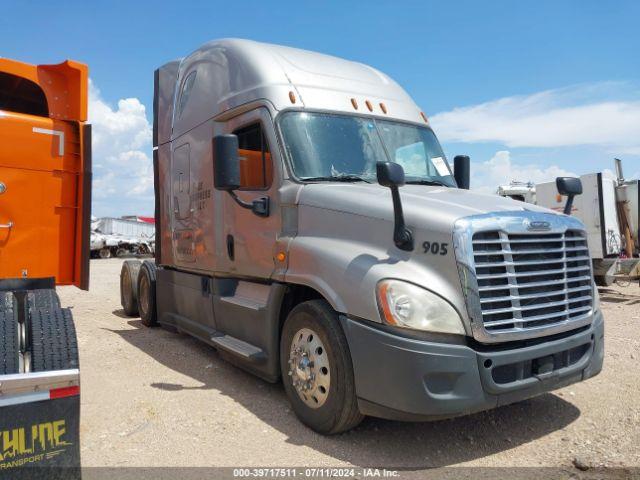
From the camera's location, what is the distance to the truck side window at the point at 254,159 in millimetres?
4863

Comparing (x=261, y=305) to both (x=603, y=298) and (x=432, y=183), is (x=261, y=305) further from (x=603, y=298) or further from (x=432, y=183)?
(x=603, y=298)

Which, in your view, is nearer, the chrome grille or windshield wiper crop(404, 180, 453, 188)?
the chrome grille

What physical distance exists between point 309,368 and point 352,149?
2.00 metres

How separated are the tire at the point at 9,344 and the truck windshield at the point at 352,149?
7.93 ft

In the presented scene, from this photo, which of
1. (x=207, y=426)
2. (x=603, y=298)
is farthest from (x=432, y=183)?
(x=603, y=298)

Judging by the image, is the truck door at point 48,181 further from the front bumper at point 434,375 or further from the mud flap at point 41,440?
the front bumper at point 434,375

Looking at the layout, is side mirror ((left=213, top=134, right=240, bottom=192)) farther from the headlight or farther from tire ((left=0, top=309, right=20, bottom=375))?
tire ((left=0, top=309, right=20, bottom=375))

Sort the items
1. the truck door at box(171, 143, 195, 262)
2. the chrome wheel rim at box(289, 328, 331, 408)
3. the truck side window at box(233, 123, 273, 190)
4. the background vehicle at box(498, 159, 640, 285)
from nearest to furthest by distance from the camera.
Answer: the chrome wheel rim at box(289, 328, 331, 408), the truck side window at box(233, 123, 273, 190), the truck door at box(171, 143, 195, 262), the background vehicle at box(498, 159, 640, 285)

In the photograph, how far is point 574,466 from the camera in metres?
3.56

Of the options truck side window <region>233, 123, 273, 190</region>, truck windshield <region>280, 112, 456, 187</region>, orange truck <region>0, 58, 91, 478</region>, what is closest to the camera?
orange truck <region>0, 58, 91, 478</region>

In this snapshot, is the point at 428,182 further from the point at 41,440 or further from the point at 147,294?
the point at 147,294

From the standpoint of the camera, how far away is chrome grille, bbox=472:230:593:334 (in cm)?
351

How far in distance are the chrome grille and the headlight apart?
23 cm

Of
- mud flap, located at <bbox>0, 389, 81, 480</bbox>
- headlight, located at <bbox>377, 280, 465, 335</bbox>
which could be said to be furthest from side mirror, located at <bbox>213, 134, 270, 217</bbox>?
mud flap, located at <bbox>0, 389, 81, 480</bbox>
